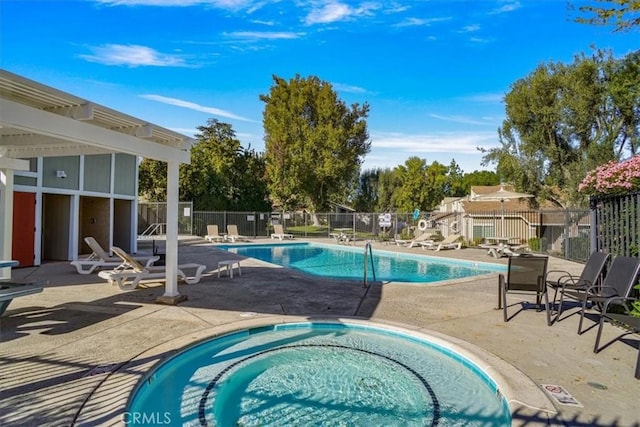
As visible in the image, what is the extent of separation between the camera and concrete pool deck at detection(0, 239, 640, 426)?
271cm

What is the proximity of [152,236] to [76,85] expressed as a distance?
42.8 feet

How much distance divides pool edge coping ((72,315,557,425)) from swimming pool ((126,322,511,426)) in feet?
0.23

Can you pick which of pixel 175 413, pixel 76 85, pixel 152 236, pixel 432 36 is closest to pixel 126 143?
pixel 175 413

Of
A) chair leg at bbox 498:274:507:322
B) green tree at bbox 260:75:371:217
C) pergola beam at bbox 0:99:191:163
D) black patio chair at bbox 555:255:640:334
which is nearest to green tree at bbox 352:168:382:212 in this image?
green tree at bbox 260:75:371:217

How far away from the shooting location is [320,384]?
3.47m

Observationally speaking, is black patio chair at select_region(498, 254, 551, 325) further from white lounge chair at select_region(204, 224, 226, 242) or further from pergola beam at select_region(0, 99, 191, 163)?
white lounge chair at select_region(204, 224, 226, 242)

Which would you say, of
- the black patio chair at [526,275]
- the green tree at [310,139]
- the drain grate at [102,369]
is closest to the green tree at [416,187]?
the green tree at [310,139]

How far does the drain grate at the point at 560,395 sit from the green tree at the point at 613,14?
21.6ft

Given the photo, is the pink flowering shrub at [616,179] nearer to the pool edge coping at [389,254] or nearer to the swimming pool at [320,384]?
the pool edge coping at [389,254]

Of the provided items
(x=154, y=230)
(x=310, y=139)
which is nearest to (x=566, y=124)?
(x=310, y=139)

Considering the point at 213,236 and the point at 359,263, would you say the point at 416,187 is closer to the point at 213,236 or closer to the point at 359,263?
the point at 213,236

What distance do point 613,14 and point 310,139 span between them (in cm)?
2258

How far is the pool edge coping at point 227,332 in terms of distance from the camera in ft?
8.64

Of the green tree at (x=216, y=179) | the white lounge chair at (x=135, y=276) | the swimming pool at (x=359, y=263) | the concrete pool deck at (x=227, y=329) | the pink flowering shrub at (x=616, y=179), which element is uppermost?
the green tree at (x=216, y=179)
